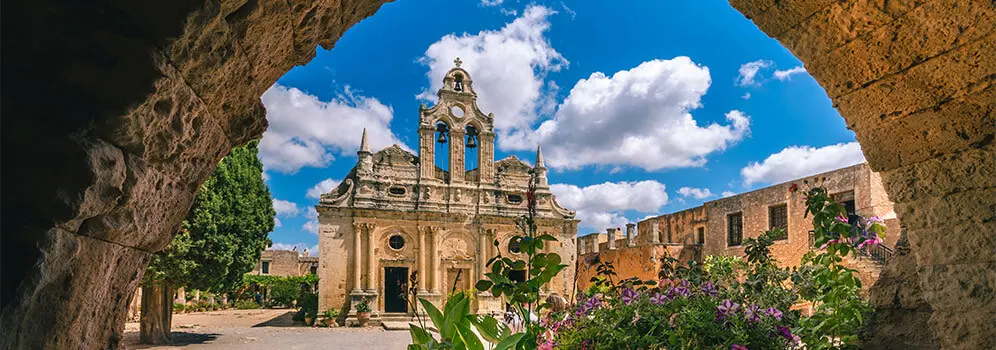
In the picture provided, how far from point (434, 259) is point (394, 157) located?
5.00 m

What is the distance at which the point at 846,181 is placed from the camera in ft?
59.2

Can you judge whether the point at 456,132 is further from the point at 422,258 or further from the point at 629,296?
the point at 629,296

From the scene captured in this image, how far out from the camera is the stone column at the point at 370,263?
23.1 m

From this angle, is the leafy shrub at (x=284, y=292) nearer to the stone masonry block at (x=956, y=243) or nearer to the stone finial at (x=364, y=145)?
the stone finial at (x=364, y=145)

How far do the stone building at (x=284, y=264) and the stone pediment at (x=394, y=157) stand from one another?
18.8m

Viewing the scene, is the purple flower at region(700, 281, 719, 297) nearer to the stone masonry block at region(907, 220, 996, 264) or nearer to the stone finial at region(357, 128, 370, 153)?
the stone masonry block at region(907, 220, 996, 264)

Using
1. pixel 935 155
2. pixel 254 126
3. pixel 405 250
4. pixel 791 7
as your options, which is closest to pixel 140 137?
pixel 254 126

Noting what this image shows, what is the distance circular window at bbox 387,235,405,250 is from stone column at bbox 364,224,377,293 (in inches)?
38.0

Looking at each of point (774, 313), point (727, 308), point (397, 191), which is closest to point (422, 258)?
point (397, 191)

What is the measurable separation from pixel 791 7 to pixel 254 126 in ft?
8.33

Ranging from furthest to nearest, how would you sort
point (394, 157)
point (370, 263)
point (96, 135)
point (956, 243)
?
1. point (394, 157)
2. point (370, 263)
3. point (956, 243)
4. point (96, 135)

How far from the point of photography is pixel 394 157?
25219 mm

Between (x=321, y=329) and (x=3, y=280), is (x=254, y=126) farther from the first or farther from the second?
(x=321, y=329)

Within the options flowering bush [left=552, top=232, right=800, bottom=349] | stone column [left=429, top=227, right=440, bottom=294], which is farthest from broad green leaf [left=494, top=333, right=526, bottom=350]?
stone column [left=429, top=227, right=440, bottom=294]
